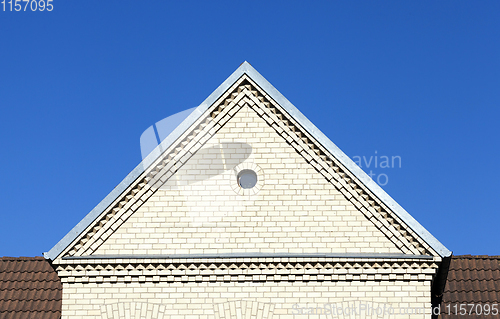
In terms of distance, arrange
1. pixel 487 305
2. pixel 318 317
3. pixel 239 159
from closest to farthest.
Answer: pixel 318 317, pixel 239 159, pixel 487 305

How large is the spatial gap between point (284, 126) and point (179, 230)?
3008mm

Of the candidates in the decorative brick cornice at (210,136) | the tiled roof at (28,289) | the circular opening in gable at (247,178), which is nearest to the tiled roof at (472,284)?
the decorative brick cornice at (210,136)

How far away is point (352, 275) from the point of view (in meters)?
12.8

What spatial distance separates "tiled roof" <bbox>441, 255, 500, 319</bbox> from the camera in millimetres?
15242

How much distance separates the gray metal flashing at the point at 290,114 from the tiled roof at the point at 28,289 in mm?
3259

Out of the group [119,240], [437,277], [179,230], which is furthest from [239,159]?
[437,277]

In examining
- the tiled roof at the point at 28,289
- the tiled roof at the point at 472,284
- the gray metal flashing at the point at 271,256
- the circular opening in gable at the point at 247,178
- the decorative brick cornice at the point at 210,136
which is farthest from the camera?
the tiled roof at the point at 28,289

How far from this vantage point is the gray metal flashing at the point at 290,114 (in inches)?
503

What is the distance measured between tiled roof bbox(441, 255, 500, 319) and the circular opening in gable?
5.65m

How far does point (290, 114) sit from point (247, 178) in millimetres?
1578

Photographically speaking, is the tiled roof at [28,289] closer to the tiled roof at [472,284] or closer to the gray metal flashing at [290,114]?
the gray metal flashing at [290,114]

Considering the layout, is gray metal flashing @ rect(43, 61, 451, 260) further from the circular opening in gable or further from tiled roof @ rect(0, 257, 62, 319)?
tiled roof @ rect(0, 257, 62, 319)

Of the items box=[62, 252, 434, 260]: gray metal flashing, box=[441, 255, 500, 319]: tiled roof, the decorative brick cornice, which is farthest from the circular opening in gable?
box=[441, 255, 500, 319]: tiled roof

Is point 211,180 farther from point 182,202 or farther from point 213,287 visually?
point 213,287
